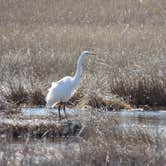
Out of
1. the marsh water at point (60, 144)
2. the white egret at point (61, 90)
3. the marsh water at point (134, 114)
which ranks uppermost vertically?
the marsh water at point (60, 144)

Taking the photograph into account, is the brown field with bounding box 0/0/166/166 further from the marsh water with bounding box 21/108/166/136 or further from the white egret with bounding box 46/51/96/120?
the white egret with bounding box 46/51/96/120

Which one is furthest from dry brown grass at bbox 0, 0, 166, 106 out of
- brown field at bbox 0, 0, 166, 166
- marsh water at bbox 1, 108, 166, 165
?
marsh water at bbox 1, 108, 166, 165

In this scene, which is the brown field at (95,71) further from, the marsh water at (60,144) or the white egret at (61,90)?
the white egret at (61,90)

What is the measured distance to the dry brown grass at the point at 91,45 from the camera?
45.9 feet

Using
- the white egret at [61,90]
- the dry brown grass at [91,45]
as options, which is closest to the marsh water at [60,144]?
the white egret at [61,90]

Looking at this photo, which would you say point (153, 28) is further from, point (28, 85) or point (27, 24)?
point (28, 85)

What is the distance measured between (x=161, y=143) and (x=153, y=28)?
13.2 metres

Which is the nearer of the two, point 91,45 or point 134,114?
point 134,114

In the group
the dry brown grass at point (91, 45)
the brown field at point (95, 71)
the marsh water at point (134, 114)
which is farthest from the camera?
the dry brown grass at point (91, 45)

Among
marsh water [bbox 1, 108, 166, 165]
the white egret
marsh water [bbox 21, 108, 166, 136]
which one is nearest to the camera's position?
marsh water [bbox 1, 108, 166, 165]

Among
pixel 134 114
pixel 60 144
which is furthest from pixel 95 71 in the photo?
pixel 60 144

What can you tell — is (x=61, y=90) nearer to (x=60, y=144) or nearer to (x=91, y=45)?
(x=60, y=144)

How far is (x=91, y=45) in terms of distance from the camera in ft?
56.5

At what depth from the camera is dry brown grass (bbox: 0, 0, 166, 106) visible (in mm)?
14000
